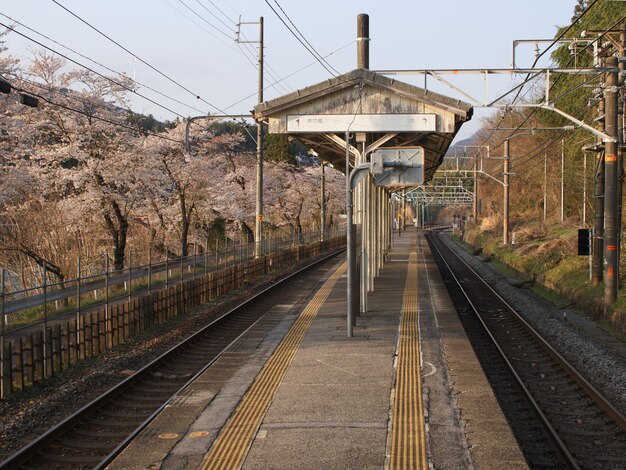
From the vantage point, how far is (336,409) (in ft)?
26.2

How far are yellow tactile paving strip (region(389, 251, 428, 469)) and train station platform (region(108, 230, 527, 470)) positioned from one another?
0.01 metres

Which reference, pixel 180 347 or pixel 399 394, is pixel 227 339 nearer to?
pixel 180 347

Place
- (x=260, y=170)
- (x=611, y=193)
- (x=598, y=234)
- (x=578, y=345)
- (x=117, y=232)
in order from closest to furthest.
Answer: (x=578, y=345) → (x=611, y=193) → (x=598, y=234) → (x=117, y=232) → (x=260, y=170)

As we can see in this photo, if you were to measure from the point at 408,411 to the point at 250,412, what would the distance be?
5.97 ft

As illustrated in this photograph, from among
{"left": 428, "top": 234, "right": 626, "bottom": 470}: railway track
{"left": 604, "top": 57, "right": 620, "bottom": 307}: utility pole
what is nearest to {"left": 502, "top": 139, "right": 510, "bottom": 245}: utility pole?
{"left": 604, "top": 57, "right": 620, "bottom": 307}: utility pole

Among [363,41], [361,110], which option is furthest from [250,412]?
[363,41]

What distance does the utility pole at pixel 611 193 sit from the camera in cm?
1587

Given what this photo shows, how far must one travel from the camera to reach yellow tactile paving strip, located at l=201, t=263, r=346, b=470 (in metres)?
6.39

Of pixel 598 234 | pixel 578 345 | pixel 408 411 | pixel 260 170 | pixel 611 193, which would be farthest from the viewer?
pixel 260 170

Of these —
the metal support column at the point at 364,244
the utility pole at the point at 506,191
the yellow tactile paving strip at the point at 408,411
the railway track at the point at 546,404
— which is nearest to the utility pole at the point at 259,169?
the metal support column at the point at 364,244

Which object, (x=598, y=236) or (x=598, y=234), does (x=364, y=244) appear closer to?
(x=598, y=236)

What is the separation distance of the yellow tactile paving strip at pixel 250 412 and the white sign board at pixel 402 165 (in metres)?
3.49

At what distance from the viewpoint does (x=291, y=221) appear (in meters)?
57.2

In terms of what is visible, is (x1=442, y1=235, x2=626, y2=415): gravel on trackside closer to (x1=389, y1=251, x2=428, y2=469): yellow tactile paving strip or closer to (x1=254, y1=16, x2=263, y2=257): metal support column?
(x1=389, y1=251, x2=428, y2=469): yellow tactile paving strip
